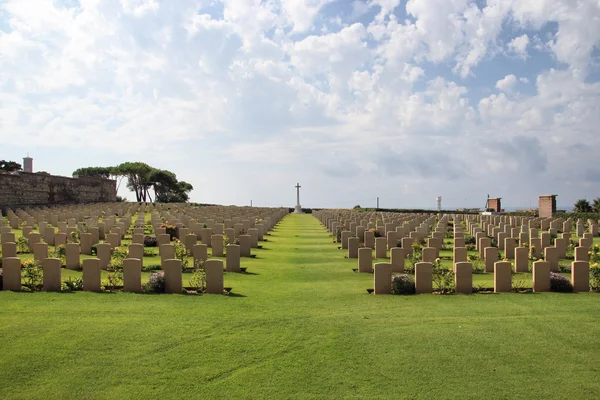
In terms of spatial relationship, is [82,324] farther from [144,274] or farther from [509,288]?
[509,288]

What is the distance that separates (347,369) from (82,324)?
420cm

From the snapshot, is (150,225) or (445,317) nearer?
(445,317)

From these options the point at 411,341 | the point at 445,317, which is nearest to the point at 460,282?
the point at 445,317

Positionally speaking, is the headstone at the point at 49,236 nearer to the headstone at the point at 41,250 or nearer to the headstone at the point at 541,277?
the headstone at the point at 41,250

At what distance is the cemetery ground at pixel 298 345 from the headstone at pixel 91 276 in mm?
424

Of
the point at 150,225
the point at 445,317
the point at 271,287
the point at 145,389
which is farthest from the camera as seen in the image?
the point at 150,225

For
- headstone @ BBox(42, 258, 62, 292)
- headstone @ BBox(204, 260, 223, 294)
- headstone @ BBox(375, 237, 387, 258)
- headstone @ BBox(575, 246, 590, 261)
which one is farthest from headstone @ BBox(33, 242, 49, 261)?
headstone @ BBox(575, 246, 590, 261)

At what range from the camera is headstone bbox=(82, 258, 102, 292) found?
1010cm

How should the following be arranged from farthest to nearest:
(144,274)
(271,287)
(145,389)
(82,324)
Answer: (144,274) < (271,287) < (82,324) < (145,389)

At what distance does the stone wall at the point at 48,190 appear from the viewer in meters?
39.0

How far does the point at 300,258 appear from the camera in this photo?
1650 cm

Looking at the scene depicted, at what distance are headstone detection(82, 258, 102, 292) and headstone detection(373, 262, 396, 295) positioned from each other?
5.68 m

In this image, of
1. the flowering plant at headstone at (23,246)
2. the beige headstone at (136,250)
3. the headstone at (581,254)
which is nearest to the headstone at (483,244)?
the headstone at (581,254)

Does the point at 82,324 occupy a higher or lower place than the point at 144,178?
lower
